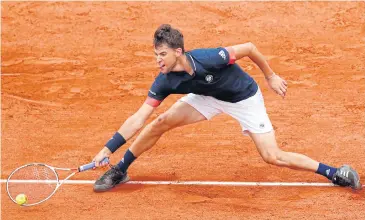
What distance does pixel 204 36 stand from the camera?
42.7 ft

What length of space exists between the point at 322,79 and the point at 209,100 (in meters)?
3.29

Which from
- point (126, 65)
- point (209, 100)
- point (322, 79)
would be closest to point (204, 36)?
point (126, 65)

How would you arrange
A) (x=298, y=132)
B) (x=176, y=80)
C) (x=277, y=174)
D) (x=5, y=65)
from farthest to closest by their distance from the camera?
(x=5, y=65) → (x=298, y=132) → (x=277, y=174) → (x=176, y=80)

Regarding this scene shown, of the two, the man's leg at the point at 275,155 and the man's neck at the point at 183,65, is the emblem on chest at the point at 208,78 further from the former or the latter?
the man's leg at the point at 275,155

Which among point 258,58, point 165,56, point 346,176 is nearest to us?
point 165,56

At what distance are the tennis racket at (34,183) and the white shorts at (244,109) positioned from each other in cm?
172

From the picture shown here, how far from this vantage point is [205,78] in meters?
8.49

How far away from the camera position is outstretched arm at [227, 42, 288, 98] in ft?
28.1

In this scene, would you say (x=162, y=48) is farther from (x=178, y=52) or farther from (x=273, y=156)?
(x=273, y=156)

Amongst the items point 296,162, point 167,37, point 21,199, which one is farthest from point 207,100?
point 21,199

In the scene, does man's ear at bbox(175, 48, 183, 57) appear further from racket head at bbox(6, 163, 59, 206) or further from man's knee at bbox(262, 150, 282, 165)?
racket head at bbox(6, 163, 59, 206)

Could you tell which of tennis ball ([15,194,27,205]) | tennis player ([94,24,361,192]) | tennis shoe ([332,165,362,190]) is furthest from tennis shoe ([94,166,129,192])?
tennis shoe ([332,165,362,190])

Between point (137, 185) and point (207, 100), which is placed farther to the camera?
point (137, 185)

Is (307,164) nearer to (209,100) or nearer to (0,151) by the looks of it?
(209,100)
